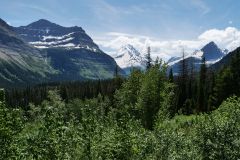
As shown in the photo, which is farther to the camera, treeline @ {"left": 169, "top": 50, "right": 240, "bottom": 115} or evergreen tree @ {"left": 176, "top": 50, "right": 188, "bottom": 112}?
evergreen tree @ {"left": 176, "top": 50, "right": 188, "bottom": 112}

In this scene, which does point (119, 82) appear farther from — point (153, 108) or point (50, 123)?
point (50, 123)

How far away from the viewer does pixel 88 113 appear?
79.7 feet

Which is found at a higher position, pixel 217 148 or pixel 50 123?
pixel 50 123

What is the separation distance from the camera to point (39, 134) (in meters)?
19.4

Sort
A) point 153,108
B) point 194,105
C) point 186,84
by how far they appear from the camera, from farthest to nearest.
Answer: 1. point 186,84
2. point 194,105
3. point 153,108

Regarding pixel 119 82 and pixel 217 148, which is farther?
pixel 119 82

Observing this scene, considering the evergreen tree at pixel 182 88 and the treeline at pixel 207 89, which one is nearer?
the treeline at pixel 207 89

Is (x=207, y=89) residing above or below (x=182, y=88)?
above

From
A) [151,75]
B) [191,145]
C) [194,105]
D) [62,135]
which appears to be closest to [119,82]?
[194,105]

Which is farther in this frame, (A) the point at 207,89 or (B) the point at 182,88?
(B) the point at 182,88

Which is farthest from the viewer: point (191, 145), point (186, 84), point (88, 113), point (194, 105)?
point (186, 84)

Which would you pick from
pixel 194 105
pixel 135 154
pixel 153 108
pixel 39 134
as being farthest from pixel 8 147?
pixel 194 105

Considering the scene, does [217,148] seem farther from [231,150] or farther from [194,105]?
[194,105]

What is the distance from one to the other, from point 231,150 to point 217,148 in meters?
0.92
